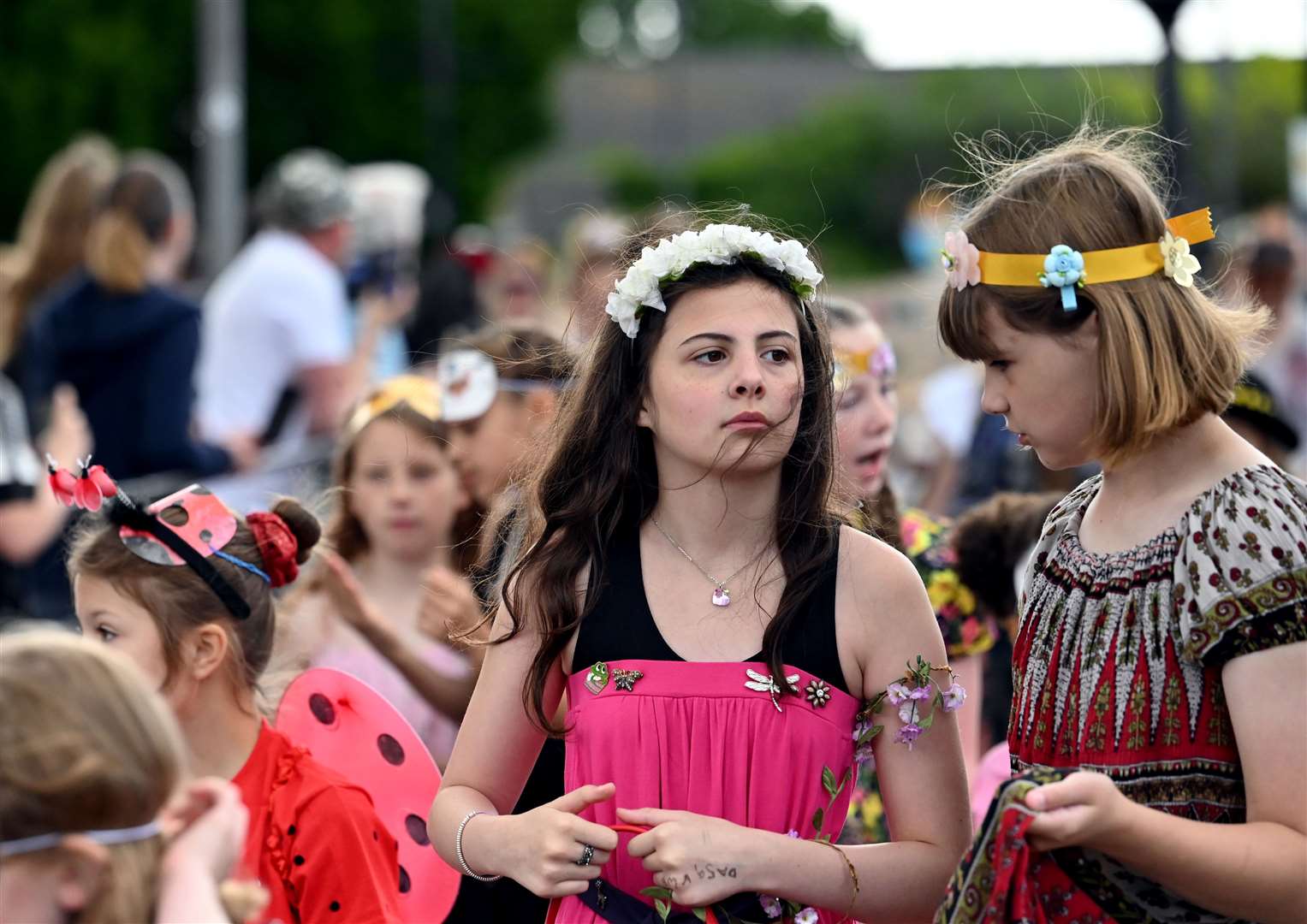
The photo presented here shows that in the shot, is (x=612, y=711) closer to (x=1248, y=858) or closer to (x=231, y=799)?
(x=231, y=799)

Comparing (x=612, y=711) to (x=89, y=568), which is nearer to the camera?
(x=612, y=711)

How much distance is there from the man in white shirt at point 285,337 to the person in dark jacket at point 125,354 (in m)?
0.73

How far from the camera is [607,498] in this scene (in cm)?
308

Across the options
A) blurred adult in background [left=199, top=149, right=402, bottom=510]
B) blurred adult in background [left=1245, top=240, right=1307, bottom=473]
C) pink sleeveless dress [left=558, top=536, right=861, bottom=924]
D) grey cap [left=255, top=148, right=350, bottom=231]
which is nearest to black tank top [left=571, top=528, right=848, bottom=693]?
pink sleeveless dress [left=558, top=536, right=861, bottom=924]

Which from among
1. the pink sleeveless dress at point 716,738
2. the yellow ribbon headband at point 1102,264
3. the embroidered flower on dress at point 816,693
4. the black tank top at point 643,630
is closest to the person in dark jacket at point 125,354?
the black tank top at point 643,630

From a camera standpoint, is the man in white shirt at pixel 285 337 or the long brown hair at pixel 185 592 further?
the man in white shirt at pixel 285 337

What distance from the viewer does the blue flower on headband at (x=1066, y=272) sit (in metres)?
2.55

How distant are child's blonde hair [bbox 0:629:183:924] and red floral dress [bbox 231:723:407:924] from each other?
855mm

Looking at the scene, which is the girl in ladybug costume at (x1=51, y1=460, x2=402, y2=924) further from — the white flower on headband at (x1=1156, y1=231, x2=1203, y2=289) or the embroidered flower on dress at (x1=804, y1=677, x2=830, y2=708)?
the white flower on headband at (x1=1156, y1=231, x2=1203, y2=289)

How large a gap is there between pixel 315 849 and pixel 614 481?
0.87 meters

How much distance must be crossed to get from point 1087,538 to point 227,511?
5.97 feet

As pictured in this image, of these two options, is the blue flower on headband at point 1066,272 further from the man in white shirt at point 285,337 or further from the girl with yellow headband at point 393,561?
the man in white shirt at point 285,337

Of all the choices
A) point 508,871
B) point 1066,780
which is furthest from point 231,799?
point 1066,780

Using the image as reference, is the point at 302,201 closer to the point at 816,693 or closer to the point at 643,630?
the point at 643,630
